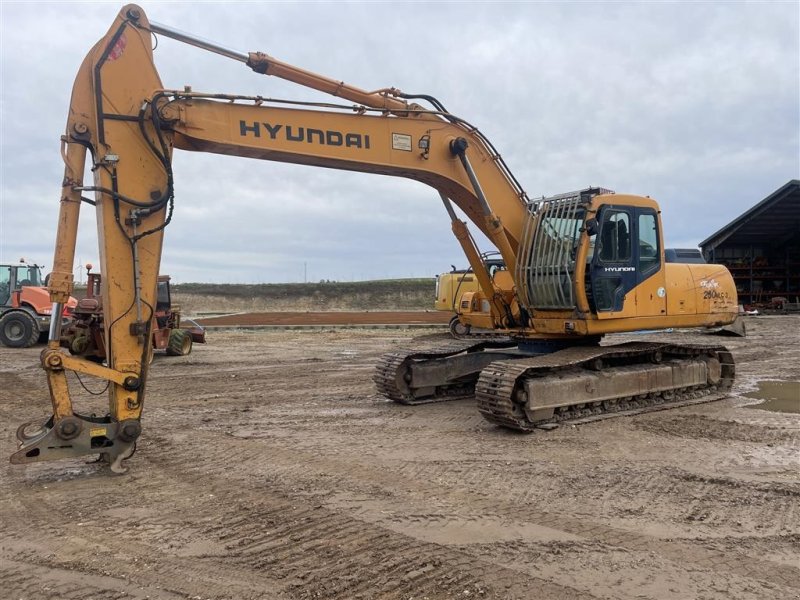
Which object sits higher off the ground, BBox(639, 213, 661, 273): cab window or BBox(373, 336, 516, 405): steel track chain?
BBox(639, 213, 661, 273): cab window

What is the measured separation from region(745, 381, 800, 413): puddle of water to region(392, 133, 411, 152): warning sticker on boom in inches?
249

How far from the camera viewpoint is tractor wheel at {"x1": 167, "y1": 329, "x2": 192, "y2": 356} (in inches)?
649

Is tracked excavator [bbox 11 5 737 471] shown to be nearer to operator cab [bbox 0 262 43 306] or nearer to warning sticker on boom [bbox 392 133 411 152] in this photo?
warning sticker on boom [bbox 392 133 411 152]

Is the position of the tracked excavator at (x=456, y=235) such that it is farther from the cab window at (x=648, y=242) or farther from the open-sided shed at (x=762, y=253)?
the open-sided shed at (x=762, y=253)

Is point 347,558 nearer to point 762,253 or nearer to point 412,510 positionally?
point 412,510

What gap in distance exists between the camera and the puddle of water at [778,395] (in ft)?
30.6

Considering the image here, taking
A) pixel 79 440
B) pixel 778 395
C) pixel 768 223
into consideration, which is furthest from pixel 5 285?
pixel 768 223

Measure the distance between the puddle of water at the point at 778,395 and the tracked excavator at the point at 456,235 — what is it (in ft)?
2.17

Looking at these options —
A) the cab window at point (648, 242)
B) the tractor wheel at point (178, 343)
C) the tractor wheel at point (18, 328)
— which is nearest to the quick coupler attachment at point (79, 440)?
the cab window at point (648, 242)

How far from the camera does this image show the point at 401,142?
25.4ft

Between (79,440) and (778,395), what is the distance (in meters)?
10.1

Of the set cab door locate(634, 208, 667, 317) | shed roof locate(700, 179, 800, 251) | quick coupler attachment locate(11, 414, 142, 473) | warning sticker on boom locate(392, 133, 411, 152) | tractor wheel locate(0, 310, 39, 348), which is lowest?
quick coupler attachment locate(11, 414, 142, 473)

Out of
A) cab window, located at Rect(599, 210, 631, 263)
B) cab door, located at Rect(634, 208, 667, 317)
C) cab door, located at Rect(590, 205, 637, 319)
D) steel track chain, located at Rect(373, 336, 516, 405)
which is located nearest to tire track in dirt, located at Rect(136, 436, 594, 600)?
steel track chain, located at Rect(373, 336, 516, 405)

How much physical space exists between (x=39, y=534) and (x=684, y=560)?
4520 millimetres
